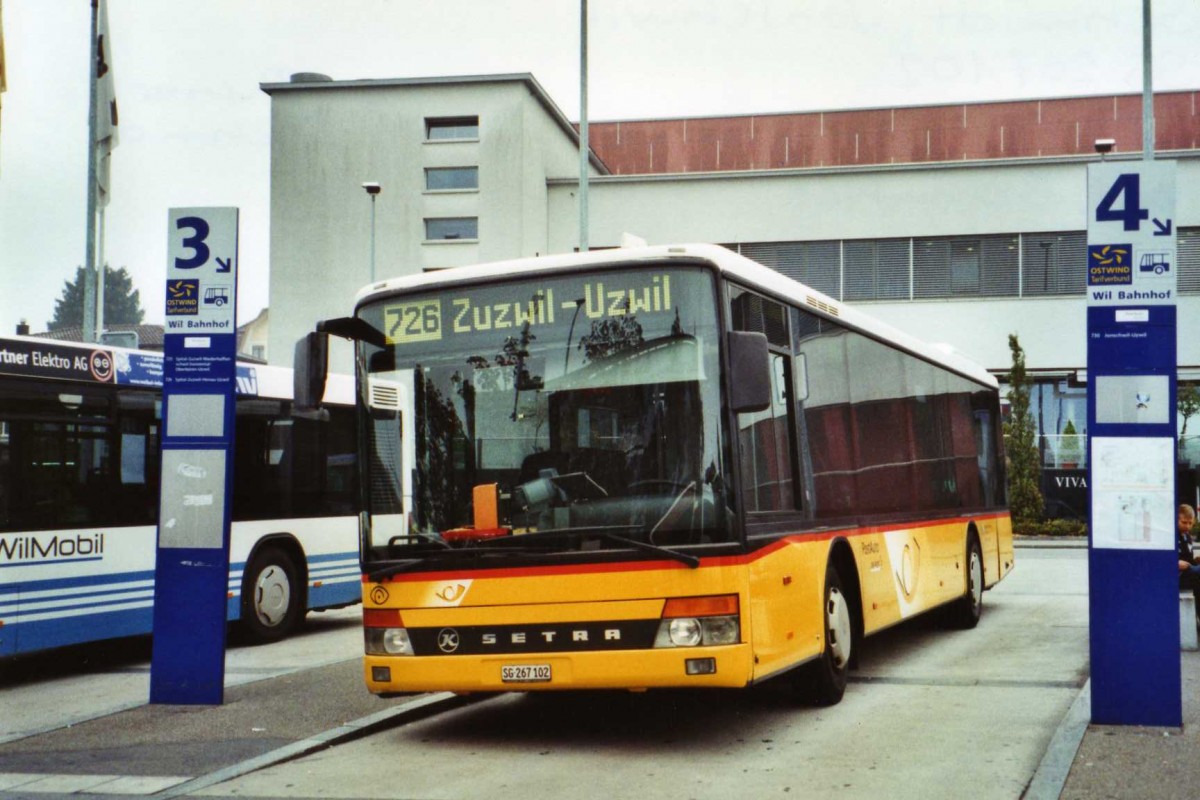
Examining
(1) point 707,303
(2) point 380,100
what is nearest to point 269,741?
(1) point 707,303

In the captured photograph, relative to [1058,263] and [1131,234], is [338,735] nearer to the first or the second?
[1131,234]

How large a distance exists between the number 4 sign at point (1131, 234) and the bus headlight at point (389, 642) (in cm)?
450

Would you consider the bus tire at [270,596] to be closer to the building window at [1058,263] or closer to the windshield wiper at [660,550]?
the windshield wiper at [660,550]

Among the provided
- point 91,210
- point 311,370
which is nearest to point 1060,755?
point 311,370

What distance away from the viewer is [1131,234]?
8.19 metres

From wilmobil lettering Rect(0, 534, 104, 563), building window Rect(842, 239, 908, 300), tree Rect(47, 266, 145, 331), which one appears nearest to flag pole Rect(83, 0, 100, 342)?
wilmobil lettering Rect(0, 534, 104, 563)

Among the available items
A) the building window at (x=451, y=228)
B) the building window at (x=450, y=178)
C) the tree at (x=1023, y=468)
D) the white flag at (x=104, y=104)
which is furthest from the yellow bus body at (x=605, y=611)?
the building window at (x=450, y=178)

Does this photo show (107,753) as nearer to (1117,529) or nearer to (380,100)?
(1117,529)

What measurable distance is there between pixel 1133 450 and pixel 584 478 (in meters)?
3.19

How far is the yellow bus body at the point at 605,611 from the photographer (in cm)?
763

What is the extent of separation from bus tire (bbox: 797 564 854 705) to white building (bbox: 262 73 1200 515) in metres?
24.2

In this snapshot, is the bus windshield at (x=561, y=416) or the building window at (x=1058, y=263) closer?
the bus windshield at (x=561, y=416)

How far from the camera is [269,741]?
8.38 m

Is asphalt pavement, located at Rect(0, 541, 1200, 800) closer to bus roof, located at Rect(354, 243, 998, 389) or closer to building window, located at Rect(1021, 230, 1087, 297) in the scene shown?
bus roof, located at Rect(354, 243, 998, 389)
